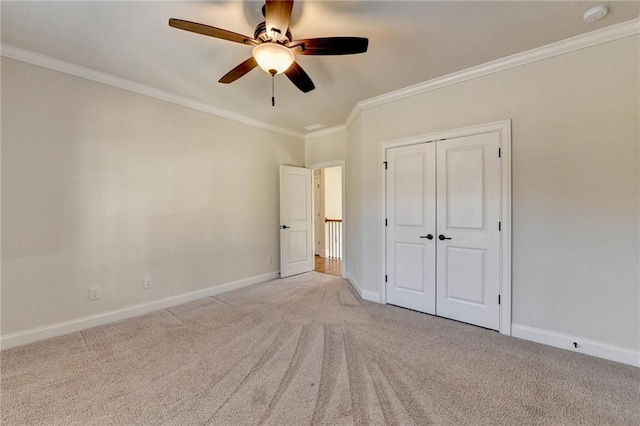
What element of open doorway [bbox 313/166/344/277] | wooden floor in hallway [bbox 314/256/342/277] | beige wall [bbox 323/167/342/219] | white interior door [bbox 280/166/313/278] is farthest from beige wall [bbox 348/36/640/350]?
beige wall [bbox 323/167/342/219]

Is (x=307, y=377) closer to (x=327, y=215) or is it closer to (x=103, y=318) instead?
(x=103, y=318)

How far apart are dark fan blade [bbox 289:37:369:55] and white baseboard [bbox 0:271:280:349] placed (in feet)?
10.5

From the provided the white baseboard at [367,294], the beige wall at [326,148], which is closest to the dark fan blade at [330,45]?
the beige wall at [326,148]

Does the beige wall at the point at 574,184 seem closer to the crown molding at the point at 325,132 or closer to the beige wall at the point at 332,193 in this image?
the crown molding at the point at 325,132

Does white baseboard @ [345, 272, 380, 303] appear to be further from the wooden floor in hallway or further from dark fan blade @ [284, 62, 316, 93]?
dark fan blade @ [284, 62, 316, 93]

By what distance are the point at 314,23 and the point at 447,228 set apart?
7.77 ft

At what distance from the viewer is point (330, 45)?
1.84 metres

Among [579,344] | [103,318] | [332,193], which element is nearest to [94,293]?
[103,318]

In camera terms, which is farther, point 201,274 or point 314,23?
point 201,274

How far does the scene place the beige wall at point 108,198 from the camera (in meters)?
2.45

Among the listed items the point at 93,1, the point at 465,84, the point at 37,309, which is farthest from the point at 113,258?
the point at 465,84

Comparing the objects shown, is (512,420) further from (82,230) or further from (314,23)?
(82,230)

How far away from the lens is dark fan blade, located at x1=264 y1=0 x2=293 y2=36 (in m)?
1.57

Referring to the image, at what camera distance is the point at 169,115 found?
134 inches
